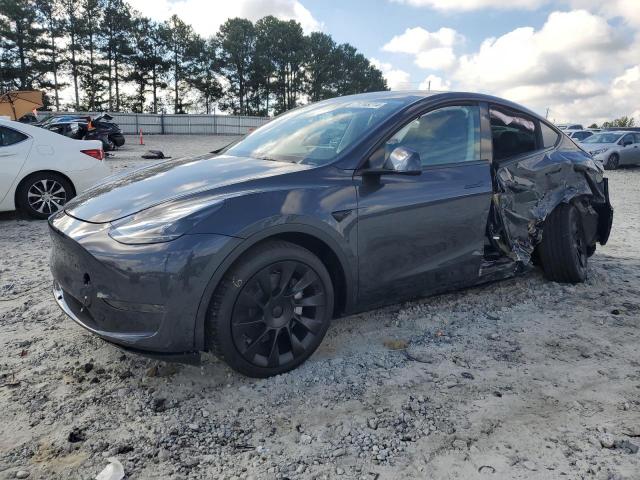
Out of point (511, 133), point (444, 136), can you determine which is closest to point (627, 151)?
point (511, 133)

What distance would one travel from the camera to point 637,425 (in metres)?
2.58

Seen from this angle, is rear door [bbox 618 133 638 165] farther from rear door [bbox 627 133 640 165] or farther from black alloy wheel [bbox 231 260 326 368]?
black alloy wheel [bbox 231 260 326 368]

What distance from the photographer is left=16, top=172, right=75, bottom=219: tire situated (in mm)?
6805

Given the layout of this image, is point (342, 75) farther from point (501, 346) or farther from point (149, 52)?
point (501, 346)

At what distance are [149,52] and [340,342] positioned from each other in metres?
60.5

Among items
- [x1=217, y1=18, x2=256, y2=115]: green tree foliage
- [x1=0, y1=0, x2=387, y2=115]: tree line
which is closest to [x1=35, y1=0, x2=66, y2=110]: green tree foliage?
[x1=0, y1=0, x2=387, y2=115]: tree line

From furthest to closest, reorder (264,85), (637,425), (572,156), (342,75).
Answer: (342,75)
(264,85)
(572,156)
(637,425)

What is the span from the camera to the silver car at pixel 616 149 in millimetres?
19641

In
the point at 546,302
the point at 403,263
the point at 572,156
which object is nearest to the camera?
the point at 403,263

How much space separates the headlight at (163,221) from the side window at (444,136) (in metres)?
1.25

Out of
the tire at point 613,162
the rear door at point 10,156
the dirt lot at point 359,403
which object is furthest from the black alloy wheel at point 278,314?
the tire at point 613,162

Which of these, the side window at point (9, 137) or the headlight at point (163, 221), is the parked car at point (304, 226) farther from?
the side window at point (9, 137)

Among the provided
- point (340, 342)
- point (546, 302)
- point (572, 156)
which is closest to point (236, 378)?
point (340, 342)

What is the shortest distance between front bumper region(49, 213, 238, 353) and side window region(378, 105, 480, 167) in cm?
142
